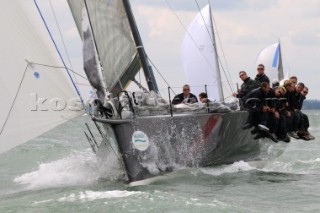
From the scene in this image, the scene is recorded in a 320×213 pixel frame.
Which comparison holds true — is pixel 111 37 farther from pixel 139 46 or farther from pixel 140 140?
pixel 140 140

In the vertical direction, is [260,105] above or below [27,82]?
below

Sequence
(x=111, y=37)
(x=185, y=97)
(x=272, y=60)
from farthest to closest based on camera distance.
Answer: (x=272, y=60)
(x=185, y=97)
(x=111, y=37)

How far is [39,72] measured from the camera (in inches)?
350

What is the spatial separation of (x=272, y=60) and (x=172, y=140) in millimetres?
14848

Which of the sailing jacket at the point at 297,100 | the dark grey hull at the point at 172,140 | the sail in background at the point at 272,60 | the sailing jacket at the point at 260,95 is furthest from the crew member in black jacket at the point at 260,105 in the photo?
the sail in background at the point at 272,60

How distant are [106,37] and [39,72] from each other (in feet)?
6.73

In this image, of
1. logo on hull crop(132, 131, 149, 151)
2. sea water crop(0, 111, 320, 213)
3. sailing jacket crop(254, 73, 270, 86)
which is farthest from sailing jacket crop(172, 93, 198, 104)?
logo on hull crop(132, 131, 149, 151)

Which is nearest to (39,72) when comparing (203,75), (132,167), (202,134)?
(132,167)

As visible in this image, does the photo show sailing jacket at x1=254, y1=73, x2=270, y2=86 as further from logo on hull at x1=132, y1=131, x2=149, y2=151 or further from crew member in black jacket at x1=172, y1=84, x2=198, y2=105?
logo on hull at x1=132, y1=131, x2=149, y2=151

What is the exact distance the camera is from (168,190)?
30.0 feet

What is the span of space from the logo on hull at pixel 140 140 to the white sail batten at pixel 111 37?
4.53 ft

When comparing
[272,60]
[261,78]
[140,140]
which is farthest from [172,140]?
[272,60]

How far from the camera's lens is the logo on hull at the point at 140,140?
9383mm

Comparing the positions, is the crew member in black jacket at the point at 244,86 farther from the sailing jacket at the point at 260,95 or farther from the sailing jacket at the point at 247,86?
the sailing jacket at the point at 260,95
